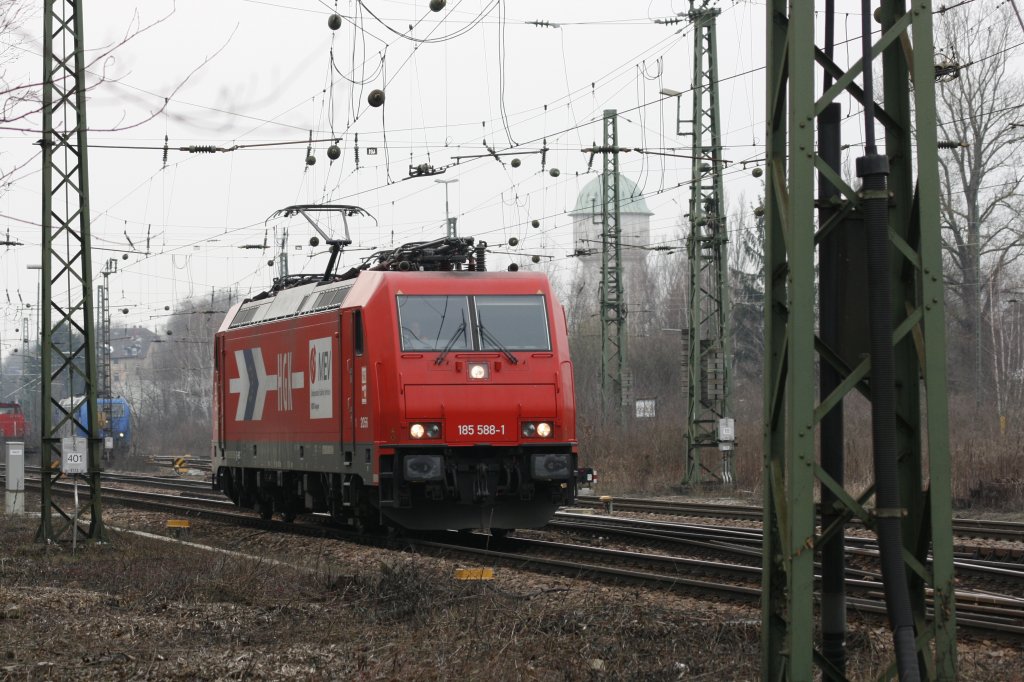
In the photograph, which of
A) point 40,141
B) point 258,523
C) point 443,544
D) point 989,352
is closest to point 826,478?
point 443,544

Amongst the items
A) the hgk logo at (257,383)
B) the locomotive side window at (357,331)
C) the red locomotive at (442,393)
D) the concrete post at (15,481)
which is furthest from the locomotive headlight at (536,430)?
the concrete post at (15,481)

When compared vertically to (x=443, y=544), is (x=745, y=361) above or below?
above

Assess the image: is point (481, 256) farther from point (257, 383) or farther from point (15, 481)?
point (15, 481)

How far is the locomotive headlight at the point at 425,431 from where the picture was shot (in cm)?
1554

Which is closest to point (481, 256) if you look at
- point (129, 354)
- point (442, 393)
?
point (442, 393)

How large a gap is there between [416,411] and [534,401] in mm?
1460

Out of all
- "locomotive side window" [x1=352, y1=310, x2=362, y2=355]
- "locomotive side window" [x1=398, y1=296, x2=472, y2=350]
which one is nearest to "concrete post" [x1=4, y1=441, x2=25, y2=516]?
"locomotive side window" [x1=352, y1=310, x2=362, y2=355]

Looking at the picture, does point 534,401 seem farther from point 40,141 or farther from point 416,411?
point 40,141

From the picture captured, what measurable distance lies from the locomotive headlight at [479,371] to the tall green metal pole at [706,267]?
37.9ft

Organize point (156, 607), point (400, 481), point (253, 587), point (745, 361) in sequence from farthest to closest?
1. point (745, 361)
2. point (400, 481)
3. point (253, 587)
4. point (156, 607)

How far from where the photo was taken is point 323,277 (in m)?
19.5

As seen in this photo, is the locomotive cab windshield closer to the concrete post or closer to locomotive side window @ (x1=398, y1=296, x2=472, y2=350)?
locomotive side window @ (x1=398, y1=296, x2=472, y2=350)

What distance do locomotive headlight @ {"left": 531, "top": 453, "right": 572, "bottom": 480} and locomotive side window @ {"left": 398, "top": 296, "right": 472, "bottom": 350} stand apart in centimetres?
166

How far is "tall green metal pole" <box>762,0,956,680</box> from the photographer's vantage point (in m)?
6.06
